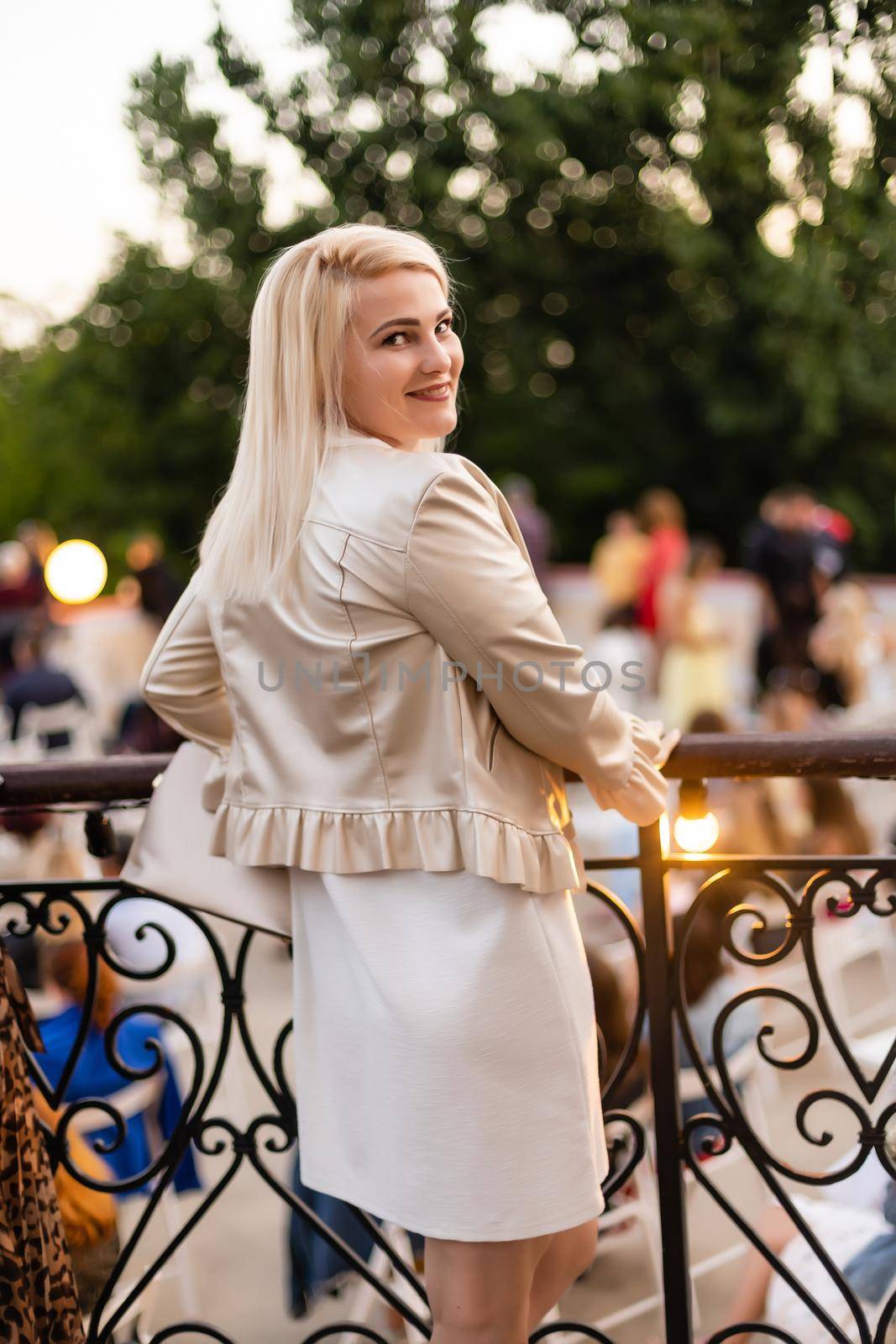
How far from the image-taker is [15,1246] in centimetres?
162

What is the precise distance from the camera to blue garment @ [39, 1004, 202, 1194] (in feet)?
8.47

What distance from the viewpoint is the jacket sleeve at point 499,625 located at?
52.6 inches

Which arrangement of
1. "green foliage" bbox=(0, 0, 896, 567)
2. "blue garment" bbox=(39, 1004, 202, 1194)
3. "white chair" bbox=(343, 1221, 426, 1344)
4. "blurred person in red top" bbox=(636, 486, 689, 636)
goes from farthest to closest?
"blurred person in red top" bbox=(636, 486, 689, 636), "green foliage" bbox=(0, 0, 896, 567), "blue garment" bbox=(39, 1004, 202, 1194), "white chair" bbox=(343, 1221, 426, 1344)

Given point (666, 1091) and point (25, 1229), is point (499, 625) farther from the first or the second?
point (25, 1229)

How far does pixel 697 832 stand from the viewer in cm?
179

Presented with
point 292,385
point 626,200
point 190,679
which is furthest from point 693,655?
point 292,385

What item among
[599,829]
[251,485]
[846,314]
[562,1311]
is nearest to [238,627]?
[251,485]

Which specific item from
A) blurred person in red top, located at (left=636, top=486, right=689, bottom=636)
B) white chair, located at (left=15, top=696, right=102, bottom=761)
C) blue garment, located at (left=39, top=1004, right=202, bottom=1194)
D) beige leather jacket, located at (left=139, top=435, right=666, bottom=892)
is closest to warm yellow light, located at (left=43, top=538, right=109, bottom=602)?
white chair, located at (left=15, top=696, right=102, bottom=761)

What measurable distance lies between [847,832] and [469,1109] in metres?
3.61

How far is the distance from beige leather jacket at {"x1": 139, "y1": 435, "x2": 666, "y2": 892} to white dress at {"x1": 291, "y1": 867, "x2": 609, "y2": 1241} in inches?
2.0

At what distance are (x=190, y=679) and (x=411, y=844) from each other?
1.48 ft

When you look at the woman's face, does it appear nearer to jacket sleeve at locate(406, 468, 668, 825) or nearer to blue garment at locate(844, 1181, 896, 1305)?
jacket sleeve at locate(406, 468, 668, 825)

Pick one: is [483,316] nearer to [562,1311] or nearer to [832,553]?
[832,553]

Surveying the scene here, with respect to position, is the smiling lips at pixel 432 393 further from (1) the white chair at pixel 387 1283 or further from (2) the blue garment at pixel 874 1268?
(1) the white chair at pixel 387 1283
